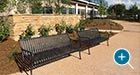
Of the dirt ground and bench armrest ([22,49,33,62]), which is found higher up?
bench armrest ([22,49,33,62])

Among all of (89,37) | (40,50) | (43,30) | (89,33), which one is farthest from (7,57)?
(89,33)

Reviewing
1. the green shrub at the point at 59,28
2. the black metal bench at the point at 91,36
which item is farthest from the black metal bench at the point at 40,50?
the green shrub at the point at 59,28

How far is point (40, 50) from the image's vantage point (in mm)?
7543

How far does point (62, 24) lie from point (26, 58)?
7.81 metres

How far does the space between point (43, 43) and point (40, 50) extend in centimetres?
37

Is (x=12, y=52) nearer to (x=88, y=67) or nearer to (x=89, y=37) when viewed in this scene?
(x=88, y=67)

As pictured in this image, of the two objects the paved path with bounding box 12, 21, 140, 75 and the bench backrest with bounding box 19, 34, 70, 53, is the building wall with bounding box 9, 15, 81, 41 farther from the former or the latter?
the paved path with bounding box 12, 21, 140, 75

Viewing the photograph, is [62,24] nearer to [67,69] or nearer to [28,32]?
[28,32]

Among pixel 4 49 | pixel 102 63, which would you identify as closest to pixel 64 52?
pixel 102 63

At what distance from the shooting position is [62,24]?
14.4 m

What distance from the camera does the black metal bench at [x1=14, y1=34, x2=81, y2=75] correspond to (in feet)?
21.1

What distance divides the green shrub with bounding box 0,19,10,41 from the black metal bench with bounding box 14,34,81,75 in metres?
2.48

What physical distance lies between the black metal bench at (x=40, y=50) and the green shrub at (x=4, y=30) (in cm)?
248

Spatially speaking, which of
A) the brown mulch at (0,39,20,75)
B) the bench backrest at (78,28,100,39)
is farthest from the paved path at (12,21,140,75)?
the bench backrest at (78,28,100,39)
